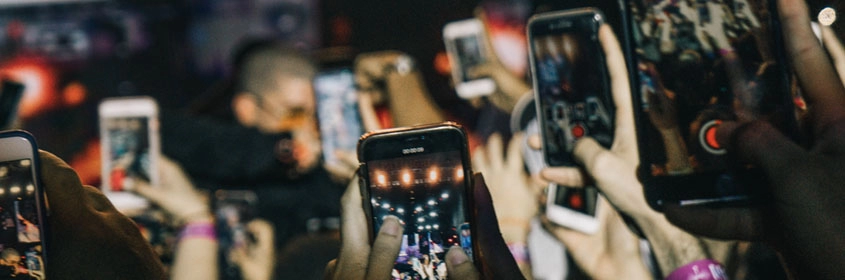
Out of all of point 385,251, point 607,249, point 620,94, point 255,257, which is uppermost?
point 620,94

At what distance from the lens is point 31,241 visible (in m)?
0.62

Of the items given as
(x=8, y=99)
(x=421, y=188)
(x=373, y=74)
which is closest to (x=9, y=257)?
(x=8, y=99)

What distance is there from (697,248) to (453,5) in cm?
122

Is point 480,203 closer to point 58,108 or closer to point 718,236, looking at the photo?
point 718,236

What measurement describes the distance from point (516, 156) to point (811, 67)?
0.57m

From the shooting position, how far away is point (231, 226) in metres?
1.40

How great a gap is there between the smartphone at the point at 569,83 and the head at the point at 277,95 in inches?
42.9

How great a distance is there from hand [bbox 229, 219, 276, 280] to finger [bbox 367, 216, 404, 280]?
2.39 feet

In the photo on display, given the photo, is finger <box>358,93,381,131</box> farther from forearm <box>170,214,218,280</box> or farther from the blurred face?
forearm <box>170,214,218,280</box>

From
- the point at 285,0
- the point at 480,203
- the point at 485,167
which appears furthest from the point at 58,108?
the point at 480,203

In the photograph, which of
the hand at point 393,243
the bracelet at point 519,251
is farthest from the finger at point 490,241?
the bracelet at point 519,251

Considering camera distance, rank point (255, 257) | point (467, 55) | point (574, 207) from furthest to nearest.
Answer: point (467, 55), point (255, 257), point (574, 207)

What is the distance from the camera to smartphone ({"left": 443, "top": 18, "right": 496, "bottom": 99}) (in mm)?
1459

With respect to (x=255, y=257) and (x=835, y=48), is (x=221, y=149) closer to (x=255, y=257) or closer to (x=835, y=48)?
(x=255, y=257)
